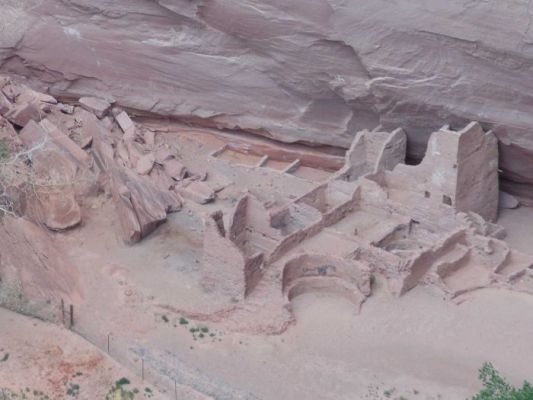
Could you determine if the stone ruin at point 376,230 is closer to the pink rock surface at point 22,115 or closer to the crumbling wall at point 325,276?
the crumbling wall at point 325,276

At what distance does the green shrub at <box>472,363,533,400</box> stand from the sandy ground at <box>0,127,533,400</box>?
0.56 m

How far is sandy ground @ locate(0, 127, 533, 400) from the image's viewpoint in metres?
15.7

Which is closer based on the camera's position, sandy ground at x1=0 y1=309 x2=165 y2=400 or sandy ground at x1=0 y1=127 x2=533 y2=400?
sandy ground at x1=0 y1=309 x2=165 y2=400

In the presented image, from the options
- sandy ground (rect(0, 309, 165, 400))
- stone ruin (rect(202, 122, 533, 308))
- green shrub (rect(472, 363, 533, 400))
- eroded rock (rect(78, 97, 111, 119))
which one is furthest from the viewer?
eroded rock (rect(78, 97, 111, 119))

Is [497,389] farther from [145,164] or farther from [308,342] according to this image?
[145,164]

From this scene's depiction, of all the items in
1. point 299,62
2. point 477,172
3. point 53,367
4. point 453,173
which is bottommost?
point 53,367

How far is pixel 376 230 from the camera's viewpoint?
18984mm

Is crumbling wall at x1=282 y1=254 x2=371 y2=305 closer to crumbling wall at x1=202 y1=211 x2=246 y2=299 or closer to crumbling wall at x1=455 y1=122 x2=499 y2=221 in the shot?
crumbling wall at x1=202 y1=211 x2=246 y2=299

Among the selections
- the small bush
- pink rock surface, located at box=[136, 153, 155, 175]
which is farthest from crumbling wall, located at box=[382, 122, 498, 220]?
the small bush

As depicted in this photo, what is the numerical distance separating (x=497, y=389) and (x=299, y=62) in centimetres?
771

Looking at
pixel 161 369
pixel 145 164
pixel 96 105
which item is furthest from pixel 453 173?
pixel 96 105

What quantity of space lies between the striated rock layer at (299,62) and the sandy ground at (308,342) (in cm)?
358

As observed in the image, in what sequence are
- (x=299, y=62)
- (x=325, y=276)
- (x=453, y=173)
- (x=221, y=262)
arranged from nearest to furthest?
1. (x=221, y=262)
2. (x=325, y=276)
3. (x=453, y=173)
4. (x=299, y=62)

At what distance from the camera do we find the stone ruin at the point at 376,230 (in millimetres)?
17516
